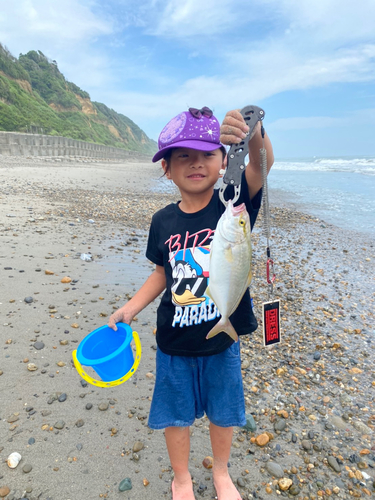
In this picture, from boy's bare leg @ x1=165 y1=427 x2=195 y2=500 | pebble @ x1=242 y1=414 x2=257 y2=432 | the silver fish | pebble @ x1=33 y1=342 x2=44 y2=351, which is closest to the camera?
the silver fish

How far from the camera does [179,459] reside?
7.11 feet

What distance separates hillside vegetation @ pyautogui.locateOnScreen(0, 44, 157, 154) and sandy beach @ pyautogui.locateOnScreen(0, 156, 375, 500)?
Result: 31.7 m

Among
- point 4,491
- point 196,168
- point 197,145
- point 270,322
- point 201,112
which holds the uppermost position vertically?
point 201,112

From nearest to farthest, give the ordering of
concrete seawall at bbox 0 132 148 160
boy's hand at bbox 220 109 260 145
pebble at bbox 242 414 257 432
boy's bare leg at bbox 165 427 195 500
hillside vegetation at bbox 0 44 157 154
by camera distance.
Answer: boy's hand at bbox 220 109 260 145
boy's bare leg at bbox 165 427 195 500
pebble at bbox 242 414 257 432
concrete seawall at bbox 0 132 148 160
hillside vegetation at bbox 0 44 157 154

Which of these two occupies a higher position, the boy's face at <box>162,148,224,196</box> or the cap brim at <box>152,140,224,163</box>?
the cap brim at <box>152,140,224,163</box>

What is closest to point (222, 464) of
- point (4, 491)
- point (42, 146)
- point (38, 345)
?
point (4, 491)

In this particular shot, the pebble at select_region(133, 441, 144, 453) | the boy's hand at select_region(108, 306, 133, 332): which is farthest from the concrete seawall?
the pebble at select_region(133, 441, 144, 453)

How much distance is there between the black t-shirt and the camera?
2.02 m

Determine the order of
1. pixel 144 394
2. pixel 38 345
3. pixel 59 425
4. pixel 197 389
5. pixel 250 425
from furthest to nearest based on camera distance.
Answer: pixel 38 345
pixel 144 394
pixel 250 425
pixel 59 425
pixel 197 389

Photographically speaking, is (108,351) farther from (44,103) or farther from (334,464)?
(44,103)

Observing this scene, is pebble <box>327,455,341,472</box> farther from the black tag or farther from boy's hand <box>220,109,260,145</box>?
boy's hand <box>220,109,260,145</box>

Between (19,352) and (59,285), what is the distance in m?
1.65

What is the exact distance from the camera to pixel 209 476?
2.35 meters

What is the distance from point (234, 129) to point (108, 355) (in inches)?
59.7
